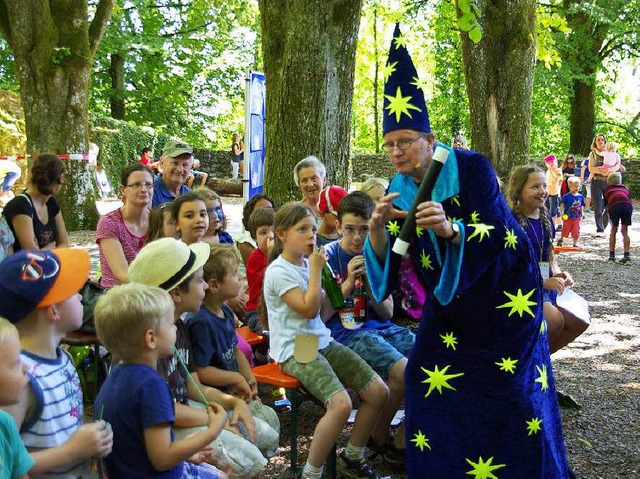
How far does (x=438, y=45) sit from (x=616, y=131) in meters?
9.21

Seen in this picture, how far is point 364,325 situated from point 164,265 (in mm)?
1712

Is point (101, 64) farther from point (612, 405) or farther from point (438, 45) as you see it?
point (612, 405)

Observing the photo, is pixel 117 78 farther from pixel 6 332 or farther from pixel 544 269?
pixel 6 332

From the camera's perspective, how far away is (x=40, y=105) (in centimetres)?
1191

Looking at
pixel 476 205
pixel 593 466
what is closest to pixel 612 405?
pixel 593 466

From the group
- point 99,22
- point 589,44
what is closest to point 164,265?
point 99,22

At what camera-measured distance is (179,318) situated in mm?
3258

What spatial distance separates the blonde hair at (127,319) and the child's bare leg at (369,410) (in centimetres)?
166

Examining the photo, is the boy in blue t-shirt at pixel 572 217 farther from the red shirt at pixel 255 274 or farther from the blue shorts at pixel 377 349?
the blue shorts at pixel 377 349

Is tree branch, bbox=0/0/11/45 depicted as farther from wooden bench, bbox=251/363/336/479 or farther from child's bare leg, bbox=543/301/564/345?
child's bare leg, bbox=543/301/564/345

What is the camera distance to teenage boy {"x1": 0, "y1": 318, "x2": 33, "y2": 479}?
6.28 ft

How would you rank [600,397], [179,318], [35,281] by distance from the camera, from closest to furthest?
1. [35,281]
2. [179,318]
3. [600,397]

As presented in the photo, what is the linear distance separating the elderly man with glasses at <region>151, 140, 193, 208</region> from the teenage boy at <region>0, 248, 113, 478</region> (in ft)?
10.7

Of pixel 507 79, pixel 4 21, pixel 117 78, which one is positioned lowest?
pixel 507 79
